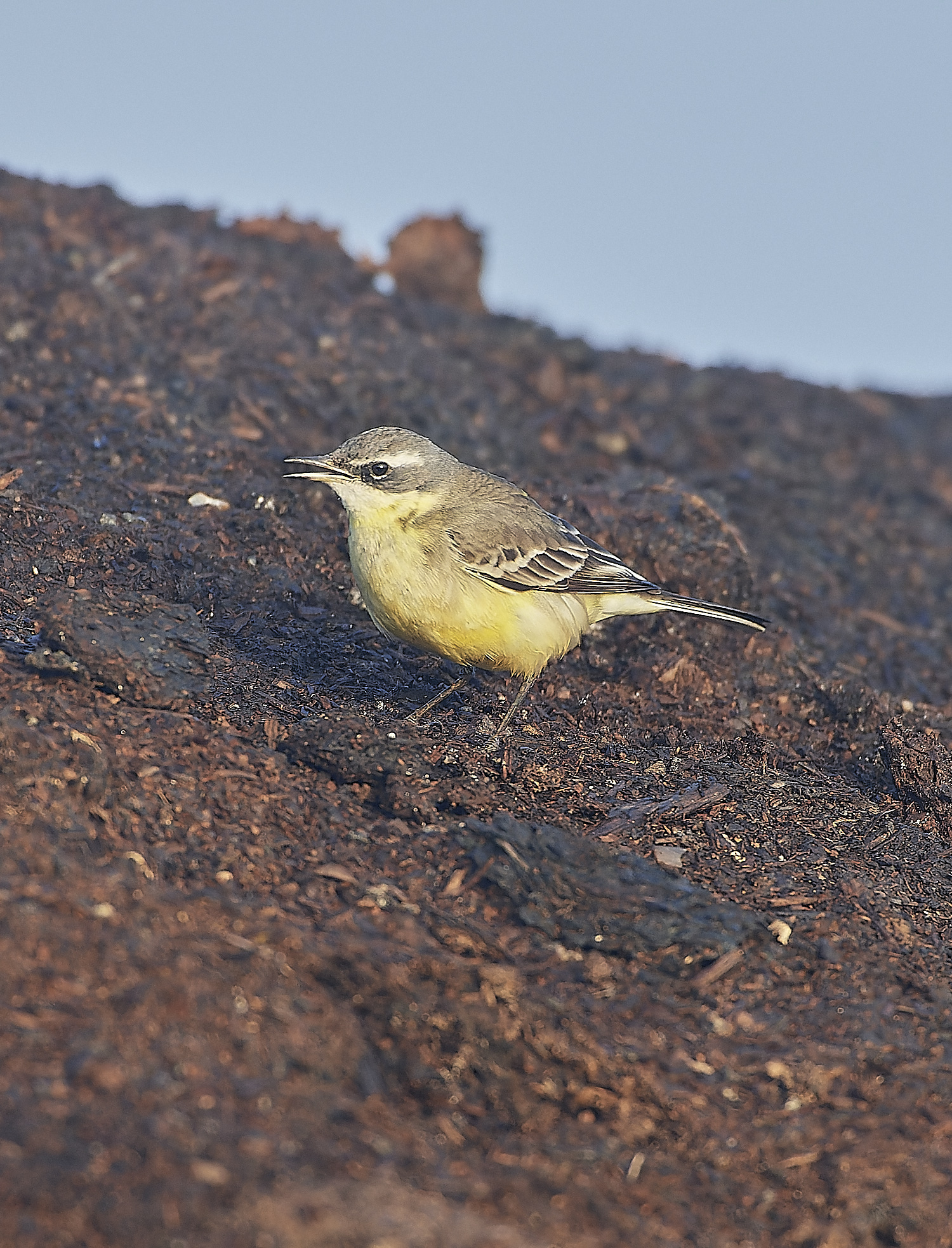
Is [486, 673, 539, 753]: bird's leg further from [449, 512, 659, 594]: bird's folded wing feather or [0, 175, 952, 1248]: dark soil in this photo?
[449, 512, 659, 594]: bird's folded wing feather

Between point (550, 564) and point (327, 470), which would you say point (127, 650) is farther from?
point (550, 564)

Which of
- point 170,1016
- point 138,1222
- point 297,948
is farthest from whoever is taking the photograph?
point 297,948

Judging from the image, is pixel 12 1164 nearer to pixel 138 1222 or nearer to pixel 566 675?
pixel 138 1222

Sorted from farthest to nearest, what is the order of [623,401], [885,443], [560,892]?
[885,443], [623,401], [560,892]

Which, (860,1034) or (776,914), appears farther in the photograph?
(776,914)

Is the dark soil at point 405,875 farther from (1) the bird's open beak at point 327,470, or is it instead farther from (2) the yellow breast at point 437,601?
(1) the bird's open beak at point 327,470

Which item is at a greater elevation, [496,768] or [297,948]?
[496,768]

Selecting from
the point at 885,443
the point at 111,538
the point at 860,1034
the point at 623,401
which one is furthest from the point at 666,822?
the point at 885,443

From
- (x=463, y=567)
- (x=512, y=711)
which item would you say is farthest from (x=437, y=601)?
(x=512, y=711)
